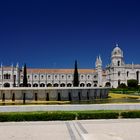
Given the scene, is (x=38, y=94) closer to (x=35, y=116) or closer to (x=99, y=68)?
(x=35, y=116)

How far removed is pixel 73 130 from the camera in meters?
13.6

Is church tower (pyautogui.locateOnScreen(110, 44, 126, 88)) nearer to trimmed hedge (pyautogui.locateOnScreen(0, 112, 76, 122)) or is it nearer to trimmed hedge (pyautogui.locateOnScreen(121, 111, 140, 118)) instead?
trimmed hedge (pyautogui.locateOnScreen(121, 111, 140, 118))

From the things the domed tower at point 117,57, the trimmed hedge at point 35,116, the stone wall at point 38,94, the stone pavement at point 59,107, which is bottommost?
the trimmed hedge at point 35,116

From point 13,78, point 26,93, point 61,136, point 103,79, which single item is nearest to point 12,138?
point 61,136

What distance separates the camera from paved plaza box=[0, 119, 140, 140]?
39.1ft

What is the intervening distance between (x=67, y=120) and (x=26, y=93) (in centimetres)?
1359

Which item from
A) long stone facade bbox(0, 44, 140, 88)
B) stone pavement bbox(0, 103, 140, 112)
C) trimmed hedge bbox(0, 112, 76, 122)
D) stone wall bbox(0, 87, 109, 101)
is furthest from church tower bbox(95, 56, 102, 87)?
trimmed hedge bbox(0, 112, 76, 122)

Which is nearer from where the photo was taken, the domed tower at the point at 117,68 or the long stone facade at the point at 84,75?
the long stone facade at the point at 84,75

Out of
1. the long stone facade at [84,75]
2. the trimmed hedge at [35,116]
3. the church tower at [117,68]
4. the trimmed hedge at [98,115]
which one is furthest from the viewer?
the church tower at [117,68]

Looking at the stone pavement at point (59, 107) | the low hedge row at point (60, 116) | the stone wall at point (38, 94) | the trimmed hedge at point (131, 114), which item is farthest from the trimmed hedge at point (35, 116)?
the stone wall at point (38, 94)

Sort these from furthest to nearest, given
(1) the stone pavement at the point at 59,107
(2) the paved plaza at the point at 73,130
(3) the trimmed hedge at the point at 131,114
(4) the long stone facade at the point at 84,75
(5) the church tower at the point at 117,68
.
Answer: (5) the church tower at the point at 117,68 → (4) the long stone facade at the point at 84,75 → (1) the stone pavement at the point at 59,107 → (3) the trimmed hedge at the point at 131,114 → (2) the paved plaza at the point at 73,130

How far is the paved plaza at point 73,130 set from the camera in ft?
39.1

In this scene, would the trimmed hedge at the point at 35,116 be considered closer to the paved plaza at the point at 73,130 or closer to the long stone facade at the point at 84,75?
the paved plaza at the point at 73,130

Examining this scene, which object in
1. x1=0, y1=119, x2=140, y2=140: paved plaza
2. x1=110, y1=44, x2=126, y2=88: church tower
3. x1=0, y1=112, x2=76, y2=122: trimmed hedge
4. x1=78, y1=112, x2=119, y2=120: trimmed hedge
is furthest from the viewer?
x1=110, y1=44, x2=126, y2=88: church tower
